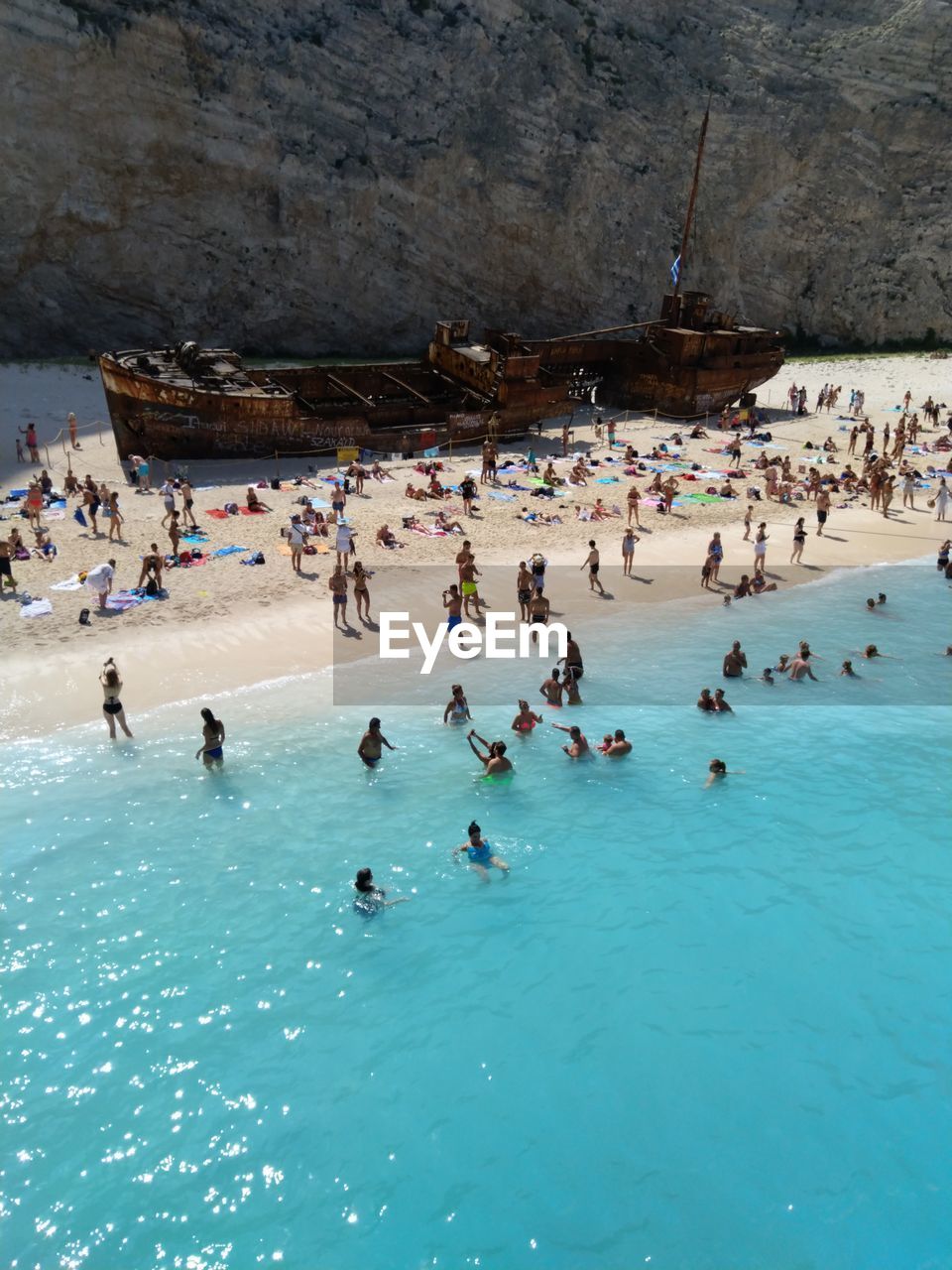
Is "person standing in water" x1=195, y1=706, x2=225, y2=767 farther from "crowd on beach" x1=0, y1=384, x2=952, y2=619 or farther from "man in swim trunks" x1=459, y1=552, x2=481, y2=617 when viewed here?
"man in swim trunks" x1=459, y1=552, x2=481, y2=617

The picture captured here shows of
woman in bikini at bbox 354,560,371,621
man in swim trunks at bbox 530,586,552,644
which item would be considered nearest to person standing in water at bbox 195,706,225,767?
woman in bikini at bbox 354,560,371,621

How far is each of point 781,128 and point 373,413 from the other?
102ft

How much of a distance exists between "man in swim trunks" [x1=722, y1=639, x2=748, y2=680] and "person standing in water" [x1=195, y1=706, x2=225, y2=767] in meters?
8.25

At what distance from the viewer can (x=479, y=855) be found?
10789mm

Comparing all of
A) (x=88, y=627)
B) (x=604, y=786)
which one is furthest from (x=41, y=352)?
(x=604, y=786)

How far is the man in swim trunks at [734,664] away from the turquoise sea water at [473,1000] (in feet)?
5.05

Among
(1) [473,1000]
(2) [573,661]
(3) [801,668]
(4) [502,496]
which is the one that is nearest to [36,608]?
(2) [573,661]

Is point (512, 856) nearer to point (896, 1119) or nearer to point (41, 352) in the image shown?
point (896, 1119)

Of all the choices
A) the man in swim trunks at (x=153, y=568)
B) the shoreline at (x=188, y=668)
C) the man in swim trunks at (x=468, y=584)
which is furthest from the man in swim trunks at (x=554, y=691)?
the man in swim trunks at (x=153, y=568)

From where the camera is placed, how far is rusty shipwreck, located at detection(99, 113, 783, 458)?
917 inches

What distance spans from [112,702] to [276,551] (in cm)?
694

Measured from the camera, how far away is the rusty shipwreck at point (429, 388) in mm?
23297

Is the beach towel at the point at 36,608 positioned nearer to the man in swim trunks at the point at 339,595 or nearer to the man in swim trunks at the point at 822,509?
the man in swim trunks at the point at 339,595

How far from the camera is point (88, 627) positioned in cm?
1486
